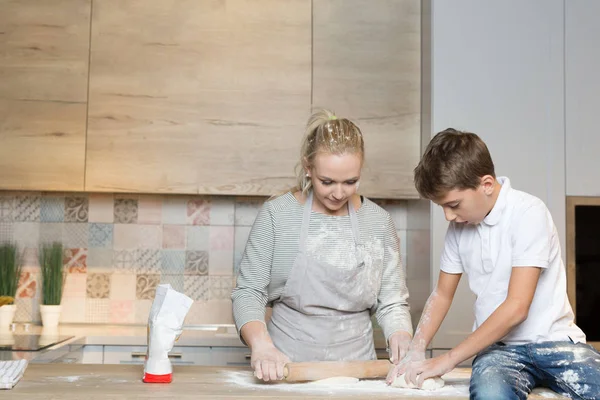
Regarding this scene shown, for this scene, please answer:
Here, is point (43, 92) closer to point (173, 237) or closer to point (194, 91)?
point (194, 91)

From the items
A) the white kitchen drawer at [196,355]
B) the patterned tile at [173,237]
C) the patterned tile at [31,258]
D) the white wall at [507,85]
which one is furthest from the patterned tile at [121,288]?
the white wall at [507,85]

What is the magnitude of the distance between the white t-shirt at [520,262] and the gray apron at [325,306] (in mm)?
337

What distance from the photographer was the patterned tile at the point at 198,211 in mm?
3119

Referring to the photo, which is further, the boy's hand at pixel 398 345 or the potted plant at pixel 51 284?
the potted plant at pixel 51 284

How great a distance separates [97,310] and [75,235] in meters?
0.34

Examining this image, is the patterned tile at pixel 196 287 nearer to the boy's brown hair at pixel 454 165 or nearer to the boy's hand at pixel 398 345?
the boy's hand at pixel 398 345

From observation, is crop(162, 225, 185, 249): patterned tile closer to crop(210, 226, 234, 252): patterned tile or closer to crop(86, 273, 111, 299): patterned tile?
crop(210, 226, 234, 252): patterned tile

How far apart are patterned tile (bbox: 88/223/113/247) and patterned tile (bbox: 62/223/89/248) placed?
2cm

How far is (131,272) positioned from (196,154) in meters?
Answer: 0.68

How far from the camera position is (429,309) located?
1.69 metres

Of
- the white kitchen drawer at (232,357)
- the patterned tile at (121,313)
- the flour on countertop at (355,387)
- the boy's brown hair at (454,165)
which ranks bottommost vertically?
the white kitchen drawer at (232,357)

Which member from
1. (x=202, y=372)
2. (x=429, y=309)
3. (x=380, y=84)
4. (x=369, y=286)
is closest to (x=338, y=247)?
(x=369, y=286)

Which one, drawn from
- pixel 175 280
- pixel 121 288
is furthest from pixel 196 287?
pixel 121 288

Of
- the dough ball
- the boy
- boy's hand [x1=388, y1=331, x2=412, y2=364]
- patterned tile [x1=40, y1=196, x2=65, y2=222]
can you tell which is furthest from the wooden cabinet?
the dough ball
